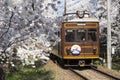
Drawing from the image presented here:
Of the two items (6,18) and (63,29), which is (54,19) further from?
(63,29)

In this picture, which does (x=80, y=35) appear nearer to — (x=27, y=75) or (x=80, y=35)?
(x=80, y=35)

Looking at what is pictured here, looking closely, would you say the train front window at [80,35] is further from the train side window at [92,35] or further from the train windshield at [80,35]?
the train side window at [92,35]

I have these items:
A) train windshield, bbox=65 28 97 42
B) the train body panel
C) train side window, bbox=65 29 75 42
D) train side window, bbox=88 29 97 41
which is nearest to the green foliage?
the train body panel

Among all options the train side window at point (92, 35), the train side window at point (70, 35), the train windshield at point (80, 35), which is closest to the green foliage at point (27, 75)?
the train side window at point (70, 35)

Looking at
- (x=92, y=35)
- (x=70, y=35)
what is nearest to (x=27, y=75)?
(x=70, y=35)

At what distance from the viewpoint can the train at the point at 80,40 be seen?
2156 cm

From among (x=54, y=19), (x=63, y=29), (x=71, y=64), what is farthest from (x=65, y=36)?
(x=54, y=19)

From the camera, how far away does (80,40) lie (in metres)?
21.8

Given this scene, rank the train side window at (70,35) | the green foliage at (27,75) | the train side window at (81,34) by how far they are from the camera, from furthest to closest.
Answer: the train side window at (81,34) < the train side window at (70,35) < the green foliage at (27,75)

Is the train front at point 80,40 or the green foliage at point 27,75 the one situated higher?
the train front at point 80,40

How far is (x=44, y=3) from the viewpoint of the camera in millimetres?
10125

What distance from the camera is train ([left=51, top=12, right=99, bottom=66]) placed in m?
21.6

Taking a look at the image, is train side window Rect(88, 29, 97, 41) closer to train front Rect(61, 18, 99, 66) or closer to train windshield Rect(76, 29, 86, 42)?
train front Rect(61, 18, 99, 66)

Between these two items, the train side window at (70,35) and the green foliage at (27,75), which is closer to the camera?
the green foliage at (27,75)
